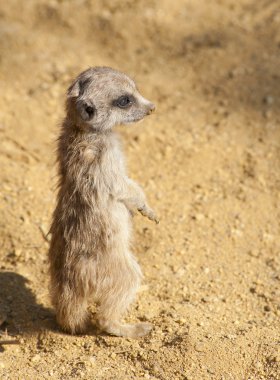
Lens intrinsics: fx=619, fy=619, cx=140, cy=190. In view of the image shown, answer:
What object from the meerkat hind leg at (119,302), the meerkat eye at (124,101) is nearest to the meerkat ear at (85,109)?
the meerkat eye at (124,101)

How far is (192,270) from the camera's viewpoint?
4.39 m

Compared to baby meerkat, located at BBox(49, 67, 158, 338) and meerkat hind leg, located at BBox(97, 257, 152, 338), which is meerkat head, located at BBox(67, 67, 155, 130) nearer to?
baby meerkat, located at BBox(49, 67, 158, 338)

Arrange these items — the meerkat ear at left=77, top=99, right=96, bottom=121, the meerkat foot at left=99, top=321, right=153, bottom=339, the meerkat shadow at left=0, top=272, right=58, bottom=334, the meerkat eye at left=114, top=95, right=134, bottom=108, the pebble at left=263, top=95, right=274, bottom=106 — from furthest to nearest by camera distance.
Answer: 1. the pebble at left=263, top=95, right=274, bottom=106
2. the meerkat shadow at left=0, top=272, right=58, bottom=334
3. the meerkat foot at left=99, top=321, right=153, bottom=339
4. the meerkat eye at left=114, top=95, right=134, bottom=108
5. the meerkat ear at left=77, top=99, right=96, bottom=121

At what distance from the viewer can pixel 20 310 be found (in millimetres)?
4094

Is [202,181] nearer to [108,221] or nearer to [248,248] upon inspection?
[248,248]

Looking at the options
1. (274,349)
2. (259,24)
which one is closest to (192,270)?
(274,349)

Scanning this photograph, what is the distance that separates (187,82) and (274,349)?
3.31 metres

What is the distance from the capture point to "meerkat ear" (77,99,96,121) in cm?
350

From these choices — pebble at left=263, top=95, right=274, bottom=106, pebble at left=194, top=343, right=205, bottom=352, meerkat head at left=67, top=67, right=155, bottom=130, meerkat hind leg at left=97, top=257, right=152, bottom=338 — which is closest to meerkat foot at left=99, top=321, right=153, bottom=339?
meerkat hind leg at left=97, top=257, right=152, bottom=338

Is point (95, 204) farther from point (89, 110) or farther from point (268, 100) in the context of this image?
point (268, 100)

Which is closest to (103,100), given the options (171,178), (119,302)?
(119,302)

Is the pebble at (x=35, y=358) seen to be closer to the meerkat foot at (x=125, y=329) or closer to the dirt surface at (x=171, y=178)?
the dirt surface at (x=171, y=178)

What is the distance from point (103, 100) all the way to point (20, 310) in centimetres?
153

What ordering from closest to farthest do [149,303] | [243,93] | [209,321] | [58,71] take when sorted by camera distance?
1. [209,321]
2. [149,303]
3. [243,93]
4. [58,71]
